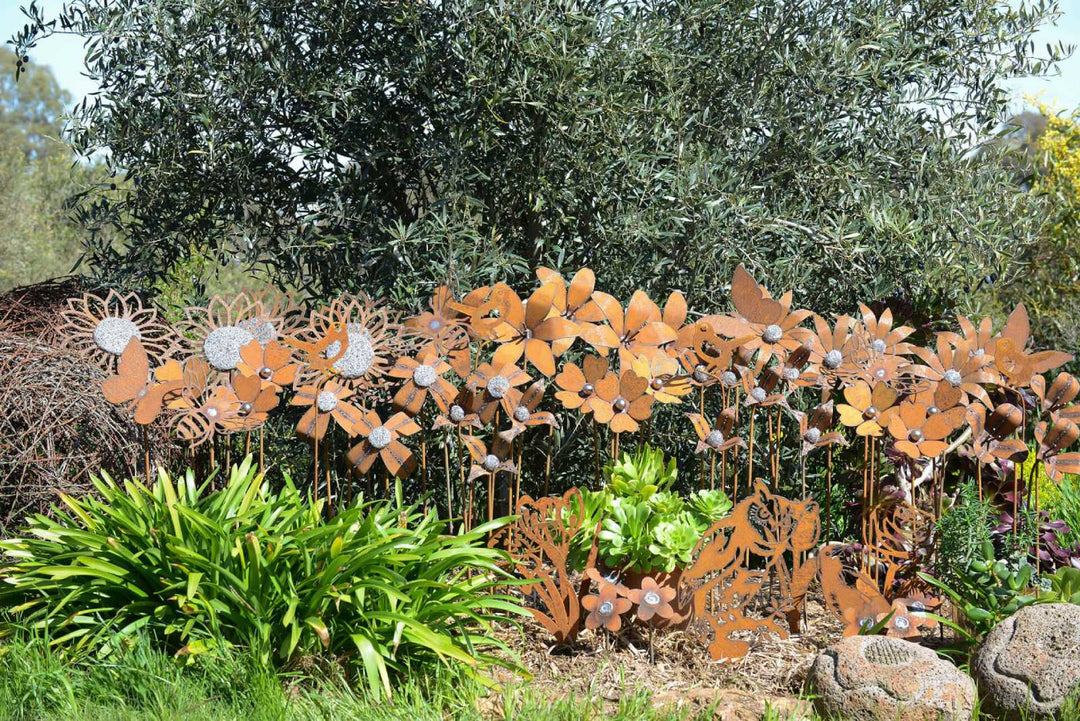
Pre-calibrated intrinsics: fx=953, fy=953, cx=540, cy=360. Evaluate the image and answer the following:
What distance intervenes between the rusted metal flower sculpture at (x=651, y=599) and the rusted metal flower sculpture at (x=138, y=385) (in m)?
1.71

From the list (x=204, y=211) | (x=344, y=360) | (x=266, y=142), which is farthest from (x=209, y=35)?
(x=344, y=360)

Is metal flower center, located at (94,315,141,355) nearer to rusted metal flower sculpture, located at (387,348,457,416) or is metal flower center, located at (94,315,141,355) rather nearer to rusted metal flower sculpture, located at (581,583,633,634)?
rusted metal flower sculpture, located at (387,348,457,416)

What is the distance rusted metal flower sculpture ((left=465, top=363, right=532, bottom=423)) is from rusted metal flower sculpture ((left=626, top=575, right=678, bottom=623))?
2.48ft

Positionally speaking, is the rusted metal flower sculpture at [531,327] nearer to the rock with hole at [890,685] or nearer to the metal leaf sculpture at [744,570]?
the metal leaf sculpture at [744,570]

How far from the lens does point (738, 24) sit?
468 cm

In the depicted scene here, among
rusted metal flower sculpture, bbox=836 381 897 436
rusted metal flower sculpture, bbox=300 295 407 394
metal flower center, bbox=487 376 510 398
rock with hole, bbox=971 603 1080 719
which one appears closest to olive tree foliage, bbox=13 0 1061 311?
rusted metal flower sculpture, bbox=300 295 407 394

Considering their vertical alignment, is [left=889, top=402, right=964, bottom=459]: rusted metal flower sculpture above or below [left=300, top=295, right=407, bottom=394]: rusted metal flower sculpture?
below

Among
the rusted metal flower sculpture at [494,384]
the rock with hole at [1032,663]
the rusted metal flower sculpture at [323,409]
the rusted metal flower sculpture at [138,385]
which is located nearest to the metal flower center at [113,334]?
the rusted metal flower sculpture at [138,385]

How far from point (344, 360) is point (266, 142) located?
1531 millimetres

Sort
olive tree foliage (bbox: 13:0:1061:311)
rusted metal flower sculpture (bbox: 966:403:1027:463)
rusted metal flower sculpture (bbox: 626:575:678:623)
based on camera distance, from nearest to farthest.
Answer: rusted metal flower sculpture (bbox: 626:575:678:623) → rusted metal flower sculpture (bbox: 966:403:1027:463) → olive tree foliage (bbox: 13:0:1061:311)

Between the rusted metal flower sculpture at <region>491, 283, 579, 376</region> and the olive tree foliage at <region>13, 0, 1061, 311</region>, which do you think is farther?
the olive tree foliage at <region>13, 0, 1061, 311</region>

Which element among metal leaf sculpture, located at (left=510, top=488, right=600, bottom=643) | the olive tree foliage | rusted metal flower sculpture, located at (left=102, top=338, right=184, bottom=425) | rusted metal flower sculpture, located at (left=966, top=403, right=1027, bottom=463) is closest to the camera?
metal leaf sculpture, located at (left=510, top=488, right=600, bottom=643)

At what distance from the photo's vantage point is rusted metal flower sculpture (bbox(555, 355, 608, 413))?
130 inches

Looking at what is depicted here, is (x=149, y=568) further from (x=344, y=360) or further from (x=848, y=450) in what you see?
(x=848, y=450)
